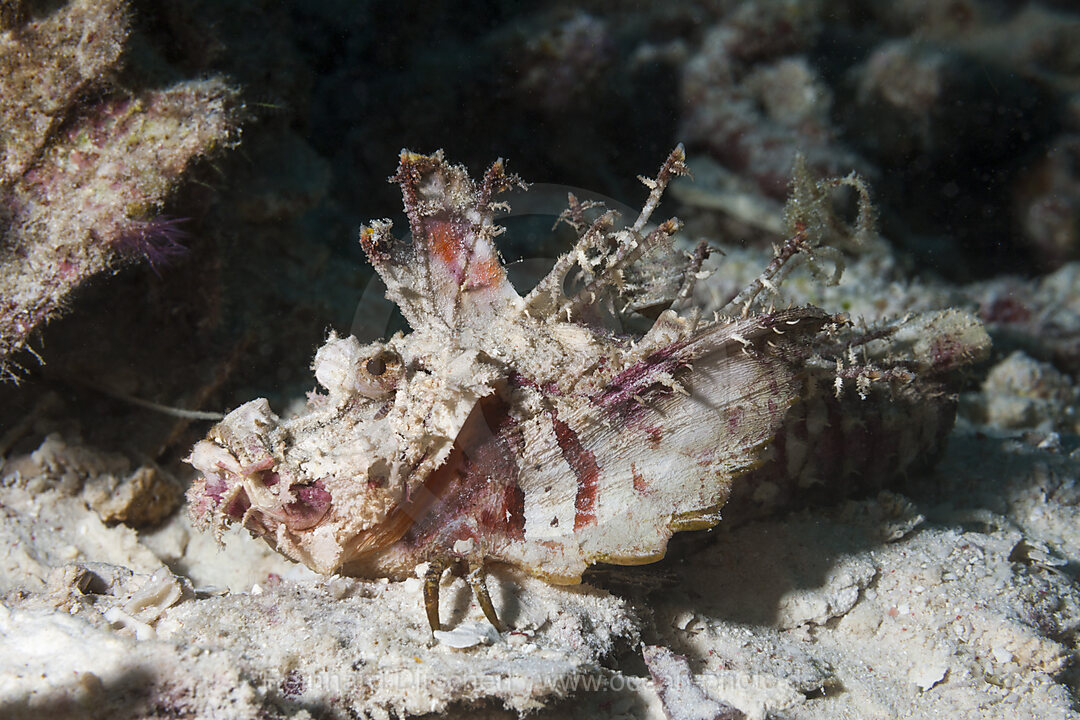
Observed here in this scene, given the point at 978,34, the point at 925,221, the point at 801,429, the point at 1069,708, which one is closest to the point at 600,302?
the point at 801,429

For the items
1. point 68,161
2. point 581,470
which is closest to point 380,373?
point 581,470

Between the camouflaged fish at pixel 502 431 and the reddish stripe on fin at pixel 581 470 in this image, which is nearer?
the camouflaged fish at pixel 502 431

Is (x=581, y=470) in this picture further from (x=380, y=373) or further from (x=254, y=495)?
(x=254, y=495)

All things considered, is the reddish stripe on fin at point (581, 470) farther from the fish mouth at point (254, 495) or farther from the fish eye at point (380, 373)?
the fish mouth at point (254, 495)

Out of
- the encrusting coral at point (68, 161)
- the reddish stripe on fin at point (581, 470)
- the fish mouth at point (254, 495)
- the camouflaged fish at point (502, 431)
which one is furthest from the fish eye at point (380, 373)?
the encrusting coral at point (68, 161)

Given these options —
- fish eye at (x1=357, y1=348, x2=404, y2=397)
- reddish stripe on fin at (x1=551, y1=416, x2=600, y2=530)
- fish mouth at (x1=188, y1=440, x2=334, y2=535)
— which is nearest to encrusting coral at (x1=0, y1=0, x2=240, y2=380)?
fish mouth at (x1=188, y1=440, x2=334, y2=535)

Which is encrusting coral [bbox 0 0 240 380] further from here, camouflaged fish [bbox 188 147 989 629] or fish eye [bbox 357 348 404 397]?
fish eye [bbox 357 348 404 397]

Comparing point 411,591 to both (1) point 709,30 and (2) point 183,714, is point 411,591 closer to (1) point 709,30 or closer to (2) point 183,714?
(2) point 183,714
